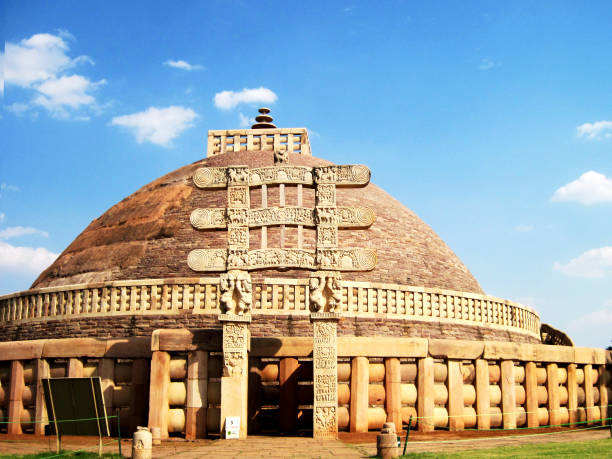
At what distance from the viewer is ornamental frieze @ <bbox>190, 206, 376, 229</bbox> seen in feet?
37.7

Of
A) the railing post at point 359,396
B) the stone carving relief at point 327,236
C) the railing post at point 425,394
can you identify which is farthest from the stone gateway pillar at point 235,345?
the railing post at point 425,394

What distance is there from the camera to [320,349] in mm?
10930

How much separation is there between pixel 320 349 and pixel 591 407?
6.82 metres

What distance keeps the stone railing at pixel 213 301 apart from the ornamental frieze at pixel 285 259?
444 cm

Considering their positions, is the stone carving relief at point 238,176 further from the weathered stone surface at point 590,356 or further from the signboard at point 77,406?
the weathered stone surface at point 590,356

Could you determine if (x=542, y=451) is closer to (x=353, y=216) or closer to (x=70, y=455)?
(x=353, y=216)

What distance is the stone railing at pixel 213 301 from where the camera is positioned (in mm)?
15984

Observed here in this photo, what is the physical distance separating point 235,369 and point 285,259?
203 cm

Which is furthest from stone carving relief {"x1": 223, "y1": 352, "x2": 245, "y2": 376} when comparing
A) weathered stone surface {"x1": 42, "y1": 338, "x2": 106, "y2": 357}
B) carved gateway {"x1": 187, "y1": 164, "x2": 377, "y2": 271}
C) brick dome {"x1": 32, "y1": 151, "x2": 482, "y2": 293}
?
brick dome {"x1": 32, "y1": 151, "x2": 482, "y2": 293}

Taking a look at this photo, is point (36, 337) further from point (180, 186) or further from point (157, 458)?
point (157, 458)

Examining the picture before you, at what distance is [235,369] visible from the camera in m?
10.9

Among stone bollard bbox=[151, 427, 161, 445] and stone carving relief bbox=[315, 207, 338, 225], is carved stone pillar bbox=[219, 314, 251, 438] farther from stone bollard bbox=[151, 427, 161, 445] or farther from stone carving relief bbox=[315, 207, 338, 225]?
stone carving relief bbox=[315, 207, 338, 225]

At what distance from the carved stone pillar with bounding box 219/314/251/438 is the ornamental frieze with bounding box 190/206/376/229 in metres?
1.70

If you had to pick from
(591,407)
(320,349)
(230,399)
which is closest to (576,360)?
(591,407)
